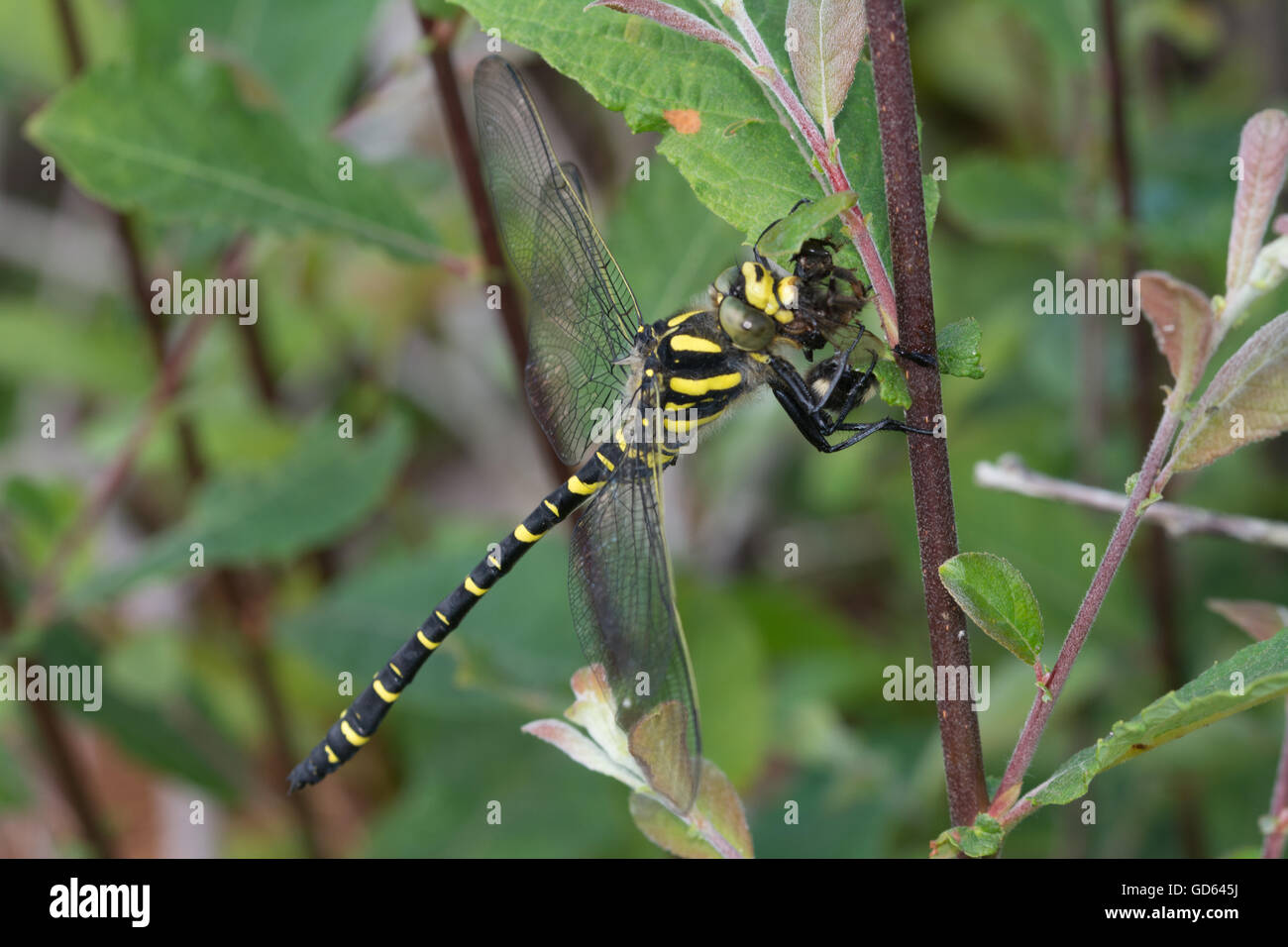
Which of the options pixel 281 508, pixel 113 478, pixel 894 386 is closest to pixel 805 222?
pixel 894 386

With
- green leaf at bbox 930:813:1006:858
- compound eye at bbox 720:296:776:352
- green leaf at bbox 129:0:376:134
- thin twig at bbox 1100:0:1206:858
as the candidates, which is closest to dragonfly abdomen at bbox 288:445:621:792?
compound eye at bbox 720:296:776:352

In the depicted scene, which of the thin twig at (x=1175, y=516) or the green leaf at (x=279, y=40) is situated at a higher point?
the green leaf at (x=279, y=40)

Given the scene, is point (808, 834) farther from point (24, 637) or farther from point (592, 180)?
point (592, 180)

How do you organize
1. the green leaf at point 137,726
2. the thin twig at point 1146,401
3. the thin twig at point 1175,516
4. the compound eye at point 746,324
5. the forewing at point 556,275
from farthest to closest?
1. the green leaf at point 137,726
2. the thin twig at point 1146,401
3. the forewing at point 556,275
4. the compound eye at point 746,324
5. the thin twig at point 1175,516

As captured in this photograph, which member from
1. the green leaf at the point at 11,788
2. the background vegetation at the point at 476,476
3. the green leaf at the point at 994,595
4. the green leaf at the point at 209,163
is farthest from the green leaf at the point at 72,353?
the green leaf at the point at 994,595

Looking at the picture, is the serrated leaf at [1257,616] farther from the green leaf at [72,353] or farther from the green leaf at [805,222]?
the green leaf at [72,353]

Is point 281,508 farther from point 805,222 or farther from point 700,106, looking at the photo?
point 805,222
